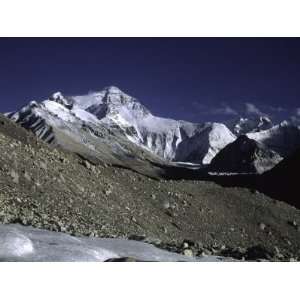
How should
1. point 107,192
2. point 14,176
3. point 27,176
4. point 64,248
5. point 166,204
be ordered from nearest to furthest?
point 64,248
point 14,176
point 27,176
point 107,192
point 166,204

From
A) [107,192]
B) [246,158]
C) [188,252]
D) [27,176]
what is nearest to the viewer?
[188,252]

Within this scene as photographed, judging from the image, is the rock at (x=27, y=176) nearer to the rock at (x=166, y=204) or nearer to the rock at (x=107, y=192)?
the rock at (x=107, y=192)

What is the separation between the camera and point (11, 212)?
11.9m

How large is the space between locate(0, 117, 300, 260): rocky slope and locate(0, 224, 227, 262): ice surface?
1.66ft

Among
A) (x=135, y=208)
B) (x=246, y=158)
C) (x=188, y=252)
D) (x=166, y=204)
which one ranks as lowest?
(x=188, y=252)

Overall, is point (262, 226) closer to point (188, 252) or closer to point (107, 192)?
point (107, 192)

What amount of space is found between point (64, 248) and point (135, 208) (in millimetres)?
5272

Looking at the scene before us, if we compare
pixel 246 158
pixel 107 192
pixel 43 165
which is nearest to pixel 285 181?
pixel 107 192

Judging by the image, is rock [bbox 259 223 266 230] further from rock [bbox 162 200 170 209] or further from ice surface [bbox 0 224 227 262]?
→ ice surface [bbox 0 224 227 262]

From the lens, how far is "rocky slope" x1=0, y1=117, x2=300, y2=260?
12727 millimetres

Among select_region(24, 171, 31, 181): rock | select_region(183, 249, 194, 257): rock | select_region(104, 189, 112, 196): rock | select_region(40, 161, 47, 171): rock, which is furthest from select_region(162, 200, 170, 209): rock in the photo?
select_region(24, 171, 31, 181): rock

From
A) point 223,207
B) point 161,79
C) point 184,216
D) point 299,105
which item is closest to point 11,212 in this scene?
point 161,79

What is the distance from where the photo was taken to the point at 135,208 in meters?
15.8
